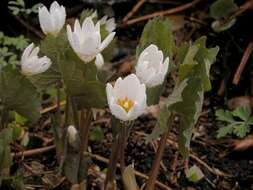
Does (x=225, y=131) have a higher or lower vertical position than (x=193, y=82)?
lower

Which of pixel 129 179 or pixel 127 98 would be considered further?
pixel 129 179

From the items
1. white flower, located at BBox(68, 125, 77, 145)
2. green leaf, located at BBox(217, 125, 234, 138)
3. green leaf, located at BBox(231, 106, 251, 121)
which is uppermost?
white flower, located at BBox(68, 125, 77, 145)

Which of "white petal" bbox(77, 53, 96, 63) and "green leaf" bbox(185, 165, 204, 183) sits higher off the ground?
"white petal" bbox(77, 53, 96, 63)

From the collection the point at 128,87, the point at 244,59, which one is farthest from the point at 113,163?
the point at 244,59

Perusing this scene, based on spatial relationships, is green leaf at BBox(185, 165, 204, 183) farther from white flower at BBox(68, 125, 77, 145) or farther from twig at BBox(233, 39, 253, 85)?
white flower at BBox(68, 125, 77, 145)

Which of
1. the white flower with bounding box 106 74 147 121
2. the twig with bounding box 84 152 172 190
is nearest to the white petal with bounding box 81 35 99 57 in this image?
the white flower with bounding box 106 74 147 121

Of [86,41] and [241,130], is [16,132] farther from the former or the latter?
[241,130]
